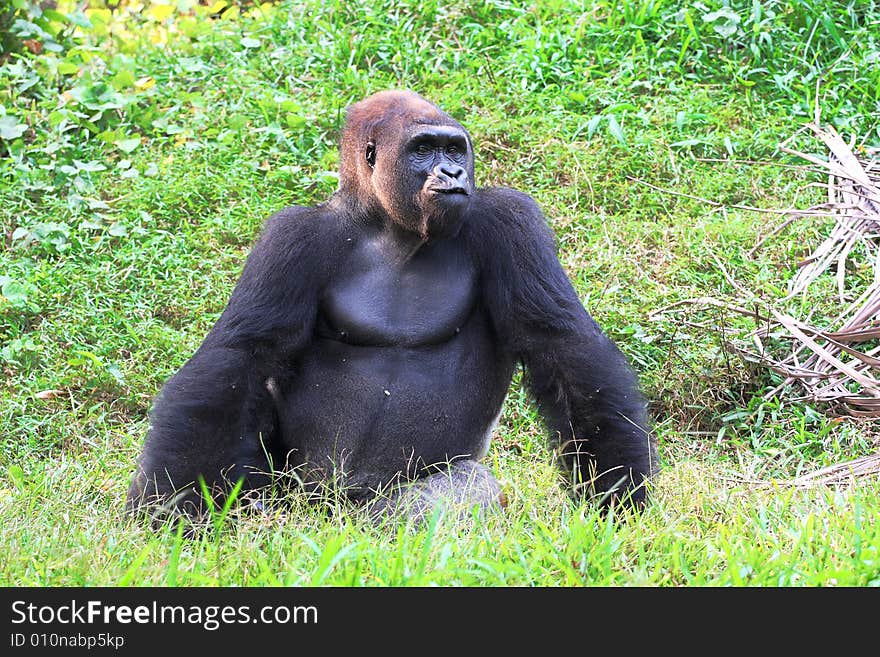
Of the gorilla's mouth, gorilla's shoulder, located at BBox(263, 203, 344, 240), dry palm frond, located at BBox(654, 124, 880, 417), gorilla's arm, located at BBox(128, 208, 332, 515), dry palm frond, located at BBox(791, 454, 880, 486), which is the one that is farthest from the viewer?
dry palm frond, located at BBox(654, 124, 880, 417)

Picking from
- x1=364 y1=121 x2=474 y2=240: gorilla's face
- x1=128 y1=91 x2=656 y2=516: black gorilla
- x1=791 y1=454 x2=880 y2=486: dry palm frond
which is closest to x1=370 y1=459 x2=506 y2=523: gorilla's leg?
x1=128 y1=91 x2=656 y2=516: black gorilla

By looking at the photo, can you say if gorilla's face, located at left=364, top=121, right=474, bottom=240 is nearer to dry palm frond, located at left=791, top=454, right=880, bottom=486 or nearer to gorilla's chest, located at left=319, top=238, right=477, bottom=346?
gorilla's chest, located at left=319, top=238, right=477, bottom=346

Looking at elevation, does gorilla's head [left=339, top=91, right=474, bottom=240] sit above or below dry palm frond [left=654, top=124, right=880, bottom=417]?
above

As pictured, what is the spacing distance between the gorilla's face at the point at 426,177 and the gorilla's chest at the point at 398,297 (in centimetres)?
13

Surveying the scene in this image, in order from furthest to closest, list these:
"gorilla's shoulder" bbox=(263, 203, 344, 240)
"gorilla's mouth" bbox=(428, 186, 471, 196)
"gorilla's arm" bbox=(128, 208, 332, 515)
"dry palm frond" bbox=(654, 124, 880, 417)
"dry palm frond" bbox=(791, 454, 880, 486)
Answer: "dry palm frond" bbox=(654, 124, 880, 417) → "dry palm frond" bbox=(791, 454, 880, 486) → "gorilla's shoulder" bbox=(263, 203, 344, 240) → "gorilla's arm" bbox=(128, 208, 332, 515) → "gorilla's mouth" bbox=(428, 186, 471, 196)

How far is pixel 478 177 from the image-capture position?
663 cm

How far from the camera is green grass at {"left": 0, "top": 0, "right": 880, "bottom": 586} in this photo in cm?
446

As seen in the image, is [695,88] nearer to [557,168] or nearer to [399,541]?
[557,168]

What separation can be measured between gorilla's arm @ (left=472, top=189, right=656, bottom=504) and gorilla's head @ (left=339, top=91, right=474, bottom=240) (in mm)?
226

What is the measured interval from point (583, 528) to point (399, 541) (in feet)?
1.58

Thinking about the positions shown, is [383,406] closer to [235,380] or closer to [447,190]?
[235,380]

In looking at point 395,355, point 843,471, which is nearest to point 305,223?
point 395,355

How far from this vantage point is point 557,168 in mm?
6668
